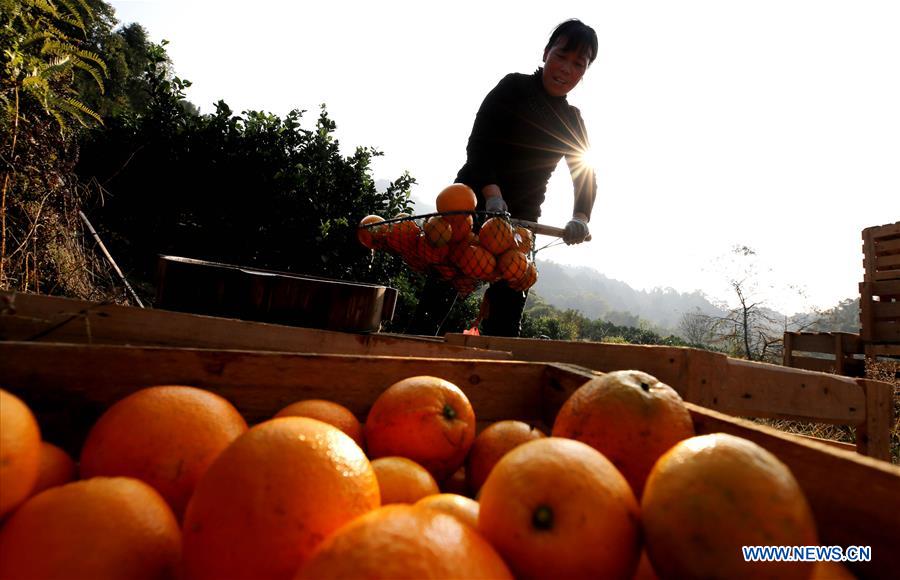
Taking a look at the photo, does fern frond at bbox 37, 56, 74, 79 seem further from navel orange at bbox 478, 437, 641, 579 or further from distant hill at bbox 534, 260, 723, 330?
distant hill at bbox 534, 260, 723, 330

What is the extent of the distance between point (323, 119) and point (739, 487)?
8105 millimetres

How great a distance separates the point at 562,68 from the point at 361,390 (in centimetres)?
383

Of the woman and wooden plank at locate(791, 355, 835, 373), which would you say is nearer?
the woman

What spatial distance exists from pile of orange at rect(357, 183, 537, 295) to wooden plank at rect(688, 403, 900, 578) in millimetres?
2317

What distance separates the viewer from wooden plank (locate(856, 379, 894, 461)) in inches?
88.5

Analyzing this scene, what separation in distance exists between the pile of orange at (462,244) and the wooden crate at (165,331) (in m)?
1.06

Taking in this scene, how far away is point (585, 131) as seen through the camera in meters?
4.72

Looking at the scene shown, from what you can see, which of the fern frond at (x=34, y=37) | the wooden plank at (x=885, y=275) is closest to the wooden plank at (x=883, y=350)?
the wooden plank at (x=885, y=275)

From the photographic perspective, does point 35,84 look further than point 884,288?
No

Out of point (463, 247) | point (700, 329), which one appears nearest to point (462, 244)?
point (463, 247)

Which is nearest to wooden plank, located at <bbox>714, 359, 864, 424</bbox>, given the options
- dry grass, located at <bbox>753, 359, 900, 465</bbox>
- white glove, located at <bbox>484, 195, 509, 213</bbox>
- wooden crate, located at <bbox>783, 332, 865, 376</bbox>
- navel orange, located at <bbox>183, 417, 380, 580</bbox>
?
navel orange, located at <bbox>183, 417, 380, 580</bbox>

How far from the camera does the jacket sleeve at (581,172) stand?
448cm

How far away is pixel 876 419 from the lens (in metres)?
2.26

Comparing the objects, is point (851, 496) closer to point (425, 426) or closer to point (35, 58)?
point (425, 426)
